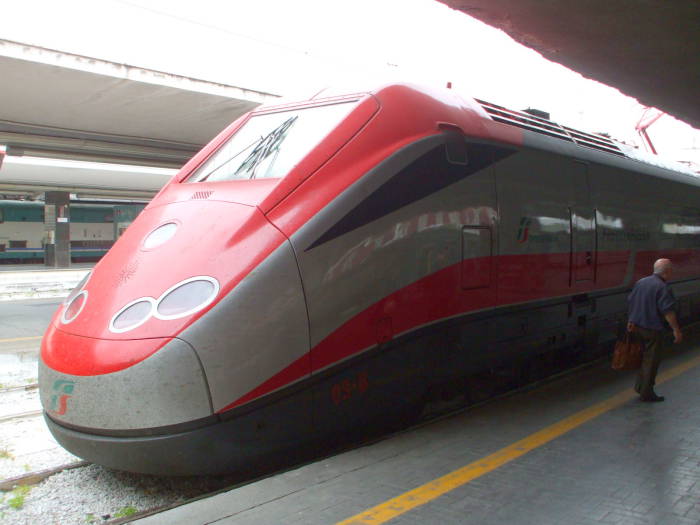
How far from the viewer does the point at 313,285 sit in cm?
399

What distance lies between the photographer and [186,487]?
421 cm

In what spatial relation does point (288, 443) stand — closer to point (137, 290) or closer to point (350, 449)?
point (350, 449)

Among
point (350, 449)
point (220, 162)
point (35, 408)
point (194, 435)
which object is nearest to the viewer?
point (194, 435)

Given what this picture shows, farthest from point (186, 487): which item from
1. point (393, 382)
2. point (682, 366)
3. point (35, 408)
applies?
point (682, 366)

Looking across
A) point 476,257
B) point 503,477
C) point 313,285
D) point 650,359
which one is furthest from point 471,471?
point 650,359

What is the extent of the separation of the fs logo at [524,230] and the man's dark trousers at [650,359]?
1.42 metres

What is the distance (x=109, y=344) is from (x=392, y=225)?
6.66 feet

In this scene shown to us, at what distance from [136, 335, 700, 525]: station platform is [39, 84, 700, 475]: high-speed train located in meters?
0.27

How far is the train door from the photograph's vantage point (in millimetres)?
6613

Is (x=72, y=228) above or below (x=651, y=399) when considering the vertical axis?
above

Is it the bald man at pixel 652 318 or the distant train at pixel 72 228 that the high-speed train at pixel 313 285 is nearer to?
the bald man at pixel 652 318

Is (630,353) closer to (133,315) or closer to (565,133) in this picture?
(565,133)

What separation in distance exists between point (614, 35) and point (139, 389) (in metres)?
4.54

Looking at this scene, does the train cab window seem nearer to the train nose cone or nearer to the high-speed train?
the high-speed train
